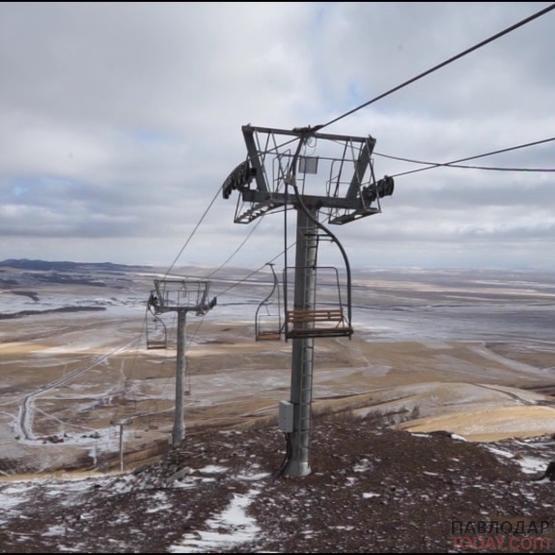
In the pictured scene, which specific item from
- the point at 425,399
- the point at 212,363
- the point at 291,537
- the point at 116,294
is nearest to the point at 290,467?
the point at 291,537

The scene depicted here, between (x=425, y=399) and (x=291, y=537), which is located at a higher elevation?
(x=291, y=537)

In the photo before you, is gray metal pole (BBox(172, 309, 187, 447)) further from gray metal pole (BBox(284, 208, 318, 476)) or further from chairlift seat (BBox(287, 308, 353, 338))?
chairlift seat (BBox(287, 308, 353, 338))

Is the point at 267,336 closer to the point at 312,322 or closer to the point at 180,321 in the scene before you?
the point at 312,322

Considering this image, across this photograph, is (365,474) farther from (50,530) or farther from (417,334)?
(417,334)

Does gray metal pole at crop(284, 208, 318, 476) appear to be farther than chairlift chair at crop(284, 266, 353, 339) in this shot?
Yes

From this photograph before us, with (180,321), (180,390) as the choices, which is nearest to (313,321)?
(180,390)

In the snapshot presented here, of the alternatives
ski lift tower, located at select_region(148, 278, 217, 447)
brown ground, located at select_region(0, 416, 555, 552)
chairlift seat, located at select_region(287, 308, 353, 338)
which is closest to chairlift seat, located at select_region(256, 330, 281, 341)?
chairlift seat, located at select_region(287, 308, 353, 338)

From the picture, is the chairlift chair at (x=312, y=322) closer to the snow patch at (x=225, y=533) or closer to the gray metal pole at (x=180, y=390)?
the snow patch at (x=225, y=533)

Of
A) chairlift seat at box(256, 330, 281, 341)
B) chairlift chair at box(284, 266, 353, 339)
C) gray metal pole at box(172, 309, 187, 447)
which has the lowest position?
gray metal pole at box(172, 309, 187, 447)
